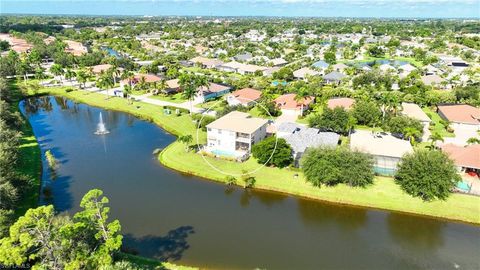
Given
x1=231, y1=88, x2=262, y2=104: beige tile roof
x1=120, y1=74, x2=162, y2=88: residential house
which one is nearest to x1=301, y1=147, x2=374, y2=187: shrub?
x1=231, y1=88, x2=262, y2=104: beige tile roof

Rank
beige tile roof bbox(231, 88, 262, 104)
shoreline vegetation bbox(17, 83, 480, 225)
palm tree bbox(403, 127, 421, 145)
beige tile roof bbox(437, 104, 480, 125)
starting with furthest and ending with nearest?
beige tile roof bbox(231, 88, 262, 104) → beige tile roof bbox(437, 104, 480, 125) → palm tree bbox(403, 127, 421, 145) → shoreline vegetation bbox(17, 83, 480, 225)

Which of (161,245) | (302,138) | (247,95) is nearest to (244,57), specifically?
(247,95)

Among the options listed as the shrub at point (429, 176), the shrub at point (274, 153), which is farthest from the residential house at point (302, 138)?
the shrub at point (429, 176)

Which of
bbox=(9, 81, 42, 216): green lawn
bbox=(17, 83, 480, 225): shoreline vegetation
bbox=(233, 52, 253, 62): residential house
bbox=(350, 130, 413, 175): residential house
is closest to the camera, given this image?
bbox=(17, 83, 480, 225): shoreline vegetation

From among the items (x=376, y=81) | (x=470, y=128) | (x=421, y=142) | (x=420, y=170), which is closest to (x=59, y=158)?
(x=420, y=170)

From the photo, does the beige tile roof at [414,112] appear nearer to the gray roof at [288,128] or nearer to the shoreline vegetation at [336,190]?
the gray roof at [288,128]

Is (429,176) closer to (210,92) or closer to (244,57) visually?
(210,92)

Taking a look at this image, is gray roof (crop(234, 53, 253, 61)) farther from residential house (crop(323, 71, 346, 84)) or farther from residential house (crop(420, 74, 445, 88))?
residential house (crop(420, 74, 445, 88))
